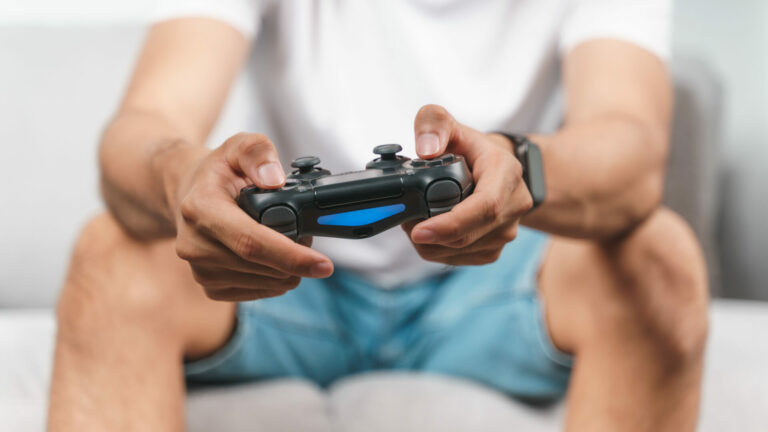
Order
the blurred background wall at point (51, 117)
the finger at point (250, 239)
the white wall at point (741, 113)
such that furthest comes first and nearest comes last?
1. the white wall at point (741, 113)
2. the blurred background wall at point (51, 117)
3. the finger at point (250, 239)

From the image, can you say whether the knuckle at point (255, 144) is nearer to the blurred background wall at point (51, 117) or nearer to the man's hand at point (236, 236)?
the man's hand at point (236, 236)

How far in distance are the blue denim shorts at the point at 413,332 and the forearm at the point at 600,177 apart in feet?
0.34

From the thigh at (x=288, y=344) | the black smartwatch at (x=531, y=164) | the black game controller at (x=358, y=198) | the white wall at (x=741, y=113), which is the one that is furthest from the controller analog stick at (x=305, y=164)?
the white wall at (x=741, y=113)

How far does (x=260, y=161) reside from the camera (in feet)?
0.90

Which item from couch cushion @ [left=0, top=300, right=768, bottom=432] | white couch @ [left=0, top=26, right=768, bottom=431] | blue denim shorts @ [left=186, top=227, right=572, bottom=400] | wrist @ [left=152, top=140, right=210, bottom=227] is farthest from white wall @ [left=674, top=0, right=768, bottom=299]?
wrist @ [left=152, top=140, right=210, bottom=227]

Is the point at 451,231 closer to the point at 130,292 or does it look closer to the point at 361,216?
the point at 361,216

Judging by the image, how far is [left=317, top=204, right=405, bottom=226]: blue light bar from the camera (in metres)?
0.27

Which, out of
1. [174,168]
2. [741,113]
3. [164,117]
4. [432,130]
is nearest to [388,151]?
[432,130]

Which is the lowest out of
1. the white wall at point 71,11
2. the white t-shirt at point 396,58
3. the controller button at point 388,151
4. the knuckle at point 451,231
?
the knuckle at point 451,231

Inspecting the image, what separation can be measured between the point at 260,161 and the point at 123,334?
230 millimetres

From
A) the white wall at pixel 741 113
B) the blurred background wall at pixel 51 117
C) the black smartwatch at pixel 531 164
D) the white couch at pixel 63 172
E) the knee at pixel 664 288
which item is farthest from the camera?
the white wall at pixel 741 113

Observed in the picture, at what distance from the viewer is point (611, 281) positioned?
0.50m

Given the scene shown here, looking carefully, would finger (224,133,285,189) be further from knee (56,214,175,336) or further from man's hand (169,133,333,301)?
knee (56,214,175,336)

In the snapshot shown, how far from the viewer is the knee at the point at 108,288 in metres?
0.46
